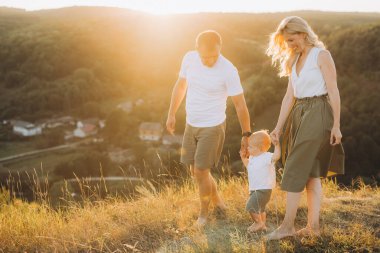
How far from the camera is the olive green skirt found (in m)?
3.19

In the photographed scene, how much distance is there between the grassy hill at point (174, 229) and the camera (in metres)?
3.26

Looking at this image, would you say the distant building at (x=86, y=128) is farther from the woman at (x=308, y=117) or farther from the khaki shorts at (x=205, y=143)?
the woman at (x=308, y=117)

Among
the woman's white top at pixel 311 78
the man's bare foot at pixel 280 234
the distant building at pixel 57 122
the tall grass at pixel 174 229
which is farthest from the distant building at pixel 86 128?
the woman's white top at pixel 311 78

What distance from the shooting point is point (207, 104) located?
3.79 meters

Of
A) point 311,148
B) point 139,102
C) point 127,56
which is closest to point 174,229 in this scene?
point 311,148

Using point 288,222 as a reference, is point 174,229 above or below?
below

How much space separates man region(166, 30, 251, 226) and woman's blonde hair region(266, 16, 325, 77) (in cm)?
45

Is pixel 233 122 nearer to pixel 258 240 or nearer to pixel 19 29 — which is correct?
pixel 258 240

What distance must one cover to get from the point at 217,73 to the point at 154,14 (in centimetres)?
8668

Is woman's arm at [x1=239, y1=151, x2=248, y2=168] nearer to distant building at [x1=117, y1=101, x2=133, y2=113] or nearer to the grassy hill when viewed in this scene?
the grassy hill

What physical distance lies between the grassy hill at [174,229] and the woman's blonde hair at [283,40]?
3.96ft

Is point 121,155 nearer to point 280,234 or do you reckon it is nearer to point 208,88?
point 208,88

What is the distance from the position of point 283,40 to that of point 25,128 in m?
58.1

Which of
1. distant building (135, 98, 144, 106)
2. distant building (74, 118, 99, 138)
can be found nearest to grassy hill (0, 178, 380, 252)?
distant building (74, 118, 99, 138)
